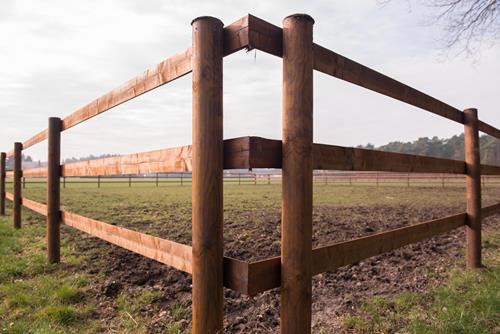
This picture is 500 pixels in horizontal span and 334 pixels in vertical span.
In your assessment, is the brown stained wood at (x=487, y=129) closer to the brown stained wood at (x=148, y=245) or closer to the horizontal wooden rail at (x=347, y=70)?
the horizontal wooden rail at (x=347, y=70)

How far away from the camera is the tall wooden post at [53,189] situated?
156 inches

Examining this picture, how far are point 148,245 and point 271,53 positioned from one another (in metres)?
1.47

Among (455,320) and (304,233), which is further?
(455,320)

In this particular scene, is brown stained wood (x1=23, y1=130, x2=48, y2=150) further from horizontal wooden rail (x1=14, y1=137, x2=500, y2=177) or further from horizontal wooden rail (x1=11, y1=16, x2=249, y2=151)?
horizontal wooden rail (x1=14, y1=137, x2=500, y2=177)

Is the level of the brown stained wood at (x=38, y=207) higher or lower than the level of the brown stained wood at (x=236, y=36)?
lower

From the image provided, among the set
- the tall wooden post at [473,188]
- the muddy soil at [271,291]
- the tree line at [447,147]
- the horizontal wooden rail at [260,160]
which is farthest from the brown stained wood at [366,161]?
the tree line at [447,147]

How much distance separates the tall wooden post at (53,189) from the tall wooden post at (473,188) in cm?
470

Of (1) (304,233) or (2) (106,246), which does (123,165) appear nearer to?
(1) (304,233)

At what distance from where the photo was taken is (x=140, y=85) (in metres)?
2.46

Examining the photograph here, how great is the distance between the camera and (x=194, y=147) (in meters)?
1.59

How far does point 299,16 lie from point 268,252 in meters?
3.08

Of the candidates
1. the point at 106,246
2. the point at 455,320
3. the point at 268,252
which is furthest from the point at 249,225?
the point at 455,320

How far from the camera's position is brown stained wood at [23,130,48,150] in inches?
178

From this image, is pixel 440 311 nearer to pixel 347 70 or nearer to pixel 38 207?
pixel 347 70
